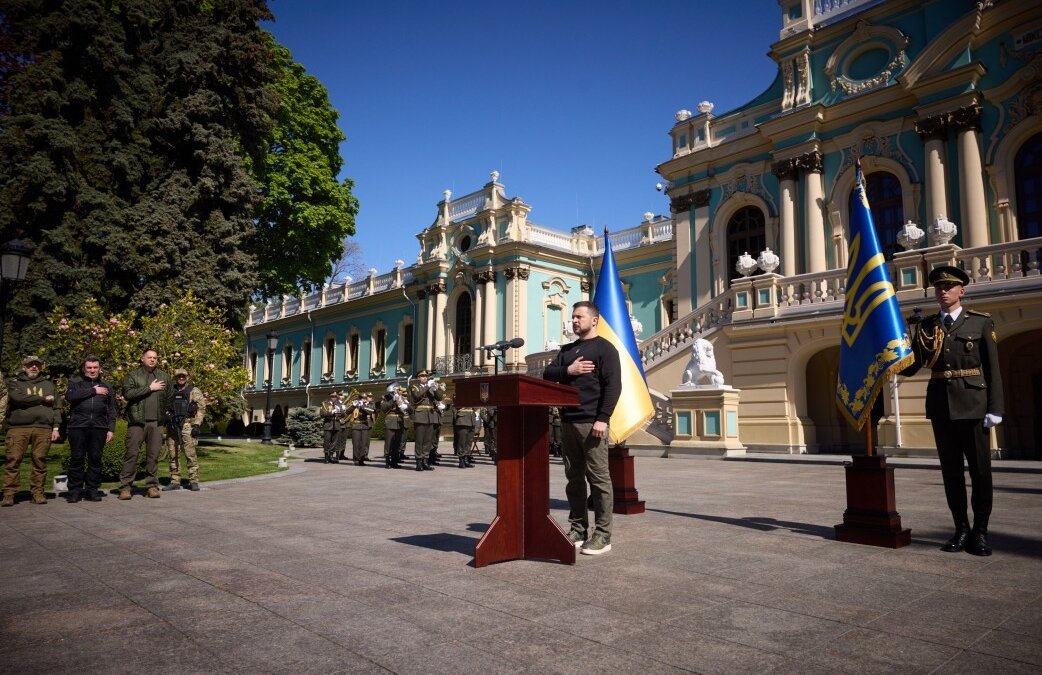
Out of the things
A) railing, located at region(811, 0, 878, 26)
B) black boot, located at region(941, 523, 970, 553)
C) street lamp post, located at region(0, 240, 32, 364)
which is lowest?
black boot, located at region(941, 523, 970, 553)

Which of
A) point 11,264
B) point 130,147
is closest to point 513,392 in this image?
point 11,264

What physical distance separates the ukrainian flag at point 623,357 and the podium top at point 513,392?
2063 millimetres

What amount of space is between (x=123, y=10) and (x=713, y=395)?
2140cm

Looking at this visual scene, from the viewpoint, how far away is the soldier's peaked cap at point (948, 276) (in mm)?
5605

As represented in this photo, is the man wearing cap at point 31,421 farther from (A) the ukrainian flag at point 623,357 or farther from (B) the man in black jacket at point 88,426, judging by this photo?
(A) the ukrainian flag at point 623,357

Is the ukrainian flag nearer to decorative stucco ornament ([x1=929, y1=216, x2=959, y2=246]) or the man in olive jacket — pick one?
the man in olive jacket

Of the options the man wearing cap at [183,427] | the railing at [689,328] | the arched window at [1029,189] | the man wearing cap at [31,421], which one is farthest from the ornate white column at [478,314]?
the man wearing cap at [31,421]

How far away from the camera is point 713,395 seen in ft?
58.0

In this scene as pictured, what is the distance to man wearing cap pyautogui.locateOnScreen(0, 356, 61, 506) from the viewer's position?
888 centimetres

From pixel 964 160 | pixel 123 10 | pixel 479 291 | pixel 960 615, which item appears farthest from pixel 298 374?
pixel 960 615

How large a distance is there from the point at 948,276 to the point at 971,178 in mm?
16429

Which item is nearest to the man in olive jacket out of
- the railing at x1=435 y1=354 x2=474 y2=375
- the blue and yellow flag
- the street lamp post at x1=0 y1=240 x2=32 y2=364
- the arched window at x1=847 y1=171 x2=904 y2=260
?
the street lamp post at x1=0 y1=240 x2=32 y2=364

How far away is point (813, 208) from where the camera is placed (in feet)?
72.5

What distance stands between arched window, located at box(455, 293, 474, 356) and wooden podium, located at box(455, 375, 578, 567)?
33129 mm
